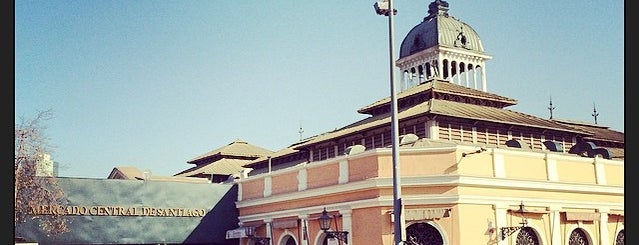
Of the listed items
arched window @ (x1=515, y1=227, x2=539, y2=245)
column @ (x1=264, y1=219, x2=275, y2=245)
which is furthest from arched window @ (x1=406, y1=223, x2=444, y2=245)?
column @ (x1=264, y1=219, x2=275, y2=245)

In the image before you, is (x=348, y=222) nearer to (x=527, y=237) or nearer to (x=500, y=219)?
(x=500, y=219)

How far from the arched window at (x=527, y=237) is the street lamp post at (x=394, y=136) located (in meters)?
8.28

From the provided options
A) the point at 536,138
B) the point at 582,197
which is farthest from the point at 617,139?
the point at 582,197

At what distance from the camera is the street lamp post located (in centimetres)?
1324

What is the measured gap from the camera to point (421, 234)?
20.0m

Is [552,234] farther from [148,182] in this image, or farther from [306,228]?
[148,182]

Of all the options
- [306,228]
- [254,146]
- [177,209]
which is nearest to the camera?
[306,228]

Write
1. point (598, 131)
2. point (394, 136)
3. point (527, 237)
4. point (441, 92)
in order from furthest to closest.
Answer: point (598, 131)
point (441, 92)
point (527, 237)
point (394, 136)

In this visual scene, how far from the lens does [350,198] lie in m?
21.3

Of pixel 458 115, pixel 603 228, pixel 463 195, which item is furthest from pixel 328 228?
pixel 603 228

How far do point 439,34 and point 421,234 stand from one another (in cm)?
2616

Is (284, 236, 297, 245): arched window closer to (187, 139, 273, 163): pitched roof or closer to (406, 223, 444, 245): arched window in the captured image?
(406, 223, 444, 245): arched window

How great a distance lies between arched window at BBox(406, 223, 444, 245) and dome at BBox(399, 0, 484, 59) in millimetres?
25428

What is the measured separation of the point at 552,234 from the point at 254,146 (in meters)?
24.2
